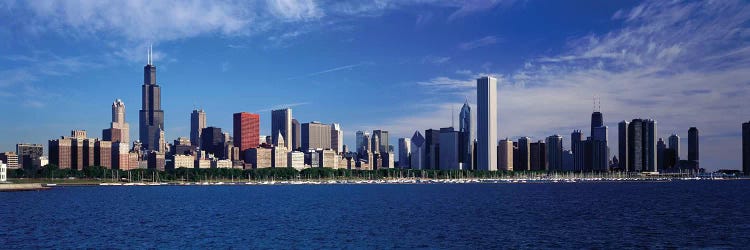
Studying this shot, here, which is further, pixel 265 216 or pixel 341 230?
pixel 265 216

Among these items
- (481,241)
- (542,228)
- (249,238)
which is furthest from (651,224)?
(249,238)

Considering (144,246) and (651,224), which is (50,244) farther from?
(651,224)

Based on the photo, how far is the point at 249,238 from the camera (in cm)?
8369

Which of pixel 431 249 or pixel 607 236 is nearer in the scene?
pixel 431 249

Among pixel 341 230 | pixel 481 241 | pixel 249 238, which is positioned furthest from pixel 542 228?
pixel 249 238

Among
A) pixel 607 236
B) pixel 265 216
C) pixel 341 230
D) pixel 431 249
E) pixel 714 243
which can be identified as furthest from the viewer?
pixel 265 216

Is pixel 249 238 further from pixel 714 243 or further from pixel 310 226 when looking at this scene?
pixel 714 243

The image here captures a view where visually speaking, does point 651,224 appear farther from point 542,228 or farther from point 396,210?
point 396,210

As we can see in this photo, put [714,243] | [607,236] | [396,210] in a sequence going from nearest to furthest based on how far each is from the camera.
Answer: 1. [714,243]
2. [607,236]
3. [396,210]

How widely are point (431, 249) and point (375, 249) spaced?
5563 mm

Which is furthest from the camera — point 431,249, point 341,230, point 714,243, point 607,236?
point 341,230

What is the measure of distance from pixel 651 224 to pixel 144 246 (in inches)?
2606

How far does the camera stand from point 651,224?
326ft

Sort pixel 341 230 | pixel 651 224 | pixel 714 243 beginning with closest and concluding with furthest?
pixel 714 243 < pixel 341 230 < pixel 651 224
